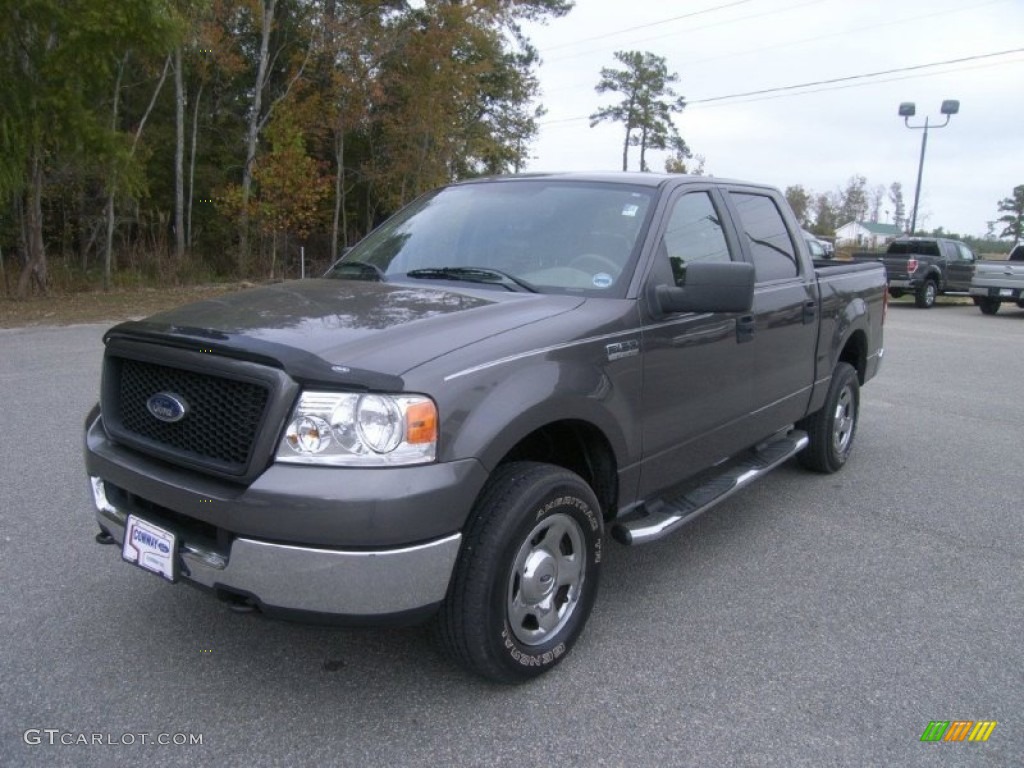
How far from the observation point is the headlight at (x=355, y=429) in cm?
240

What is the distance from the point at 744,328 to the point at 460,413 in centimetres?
205

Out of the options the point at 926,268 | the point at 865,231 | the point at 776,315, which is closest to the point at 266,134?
the point at 926,268

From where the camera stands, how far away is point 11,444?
5.50m

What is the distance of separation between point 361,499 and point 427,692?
92 cm

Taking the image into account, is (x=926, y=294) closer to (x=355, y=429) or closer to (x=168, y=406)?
(x=355, y=429)

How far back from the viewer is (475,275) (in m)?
3.52

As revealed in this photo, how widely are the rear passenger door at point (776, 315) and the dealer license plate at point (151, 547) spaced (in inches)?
110

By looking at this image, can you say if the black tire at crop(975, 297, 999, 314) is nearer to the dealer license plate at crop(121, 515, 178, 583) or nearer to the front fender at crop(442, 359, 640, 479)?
the front fender at crop(442, 359, 640, 479)

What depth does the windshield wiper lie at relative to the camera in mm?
3404

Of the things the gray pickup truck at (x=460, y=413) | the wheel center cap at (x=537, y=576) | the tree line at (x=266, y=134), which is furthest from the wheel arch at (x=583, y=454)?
the tree line at (x=266, y=134)

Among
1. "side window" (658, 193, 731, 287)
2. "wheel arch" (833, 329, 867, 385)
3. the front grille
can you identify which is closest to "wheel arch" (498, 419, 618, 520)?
"side window" (658, 193, 731, 287)

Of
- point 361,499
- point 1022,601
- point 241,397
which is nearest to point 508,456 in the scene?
point 361,499

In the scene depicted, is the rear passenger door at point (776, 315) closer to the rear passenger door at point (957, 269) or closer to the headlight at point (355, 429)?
the headlight at point (355, 429)

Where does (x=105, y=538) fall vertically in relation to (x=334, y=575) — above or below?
below
